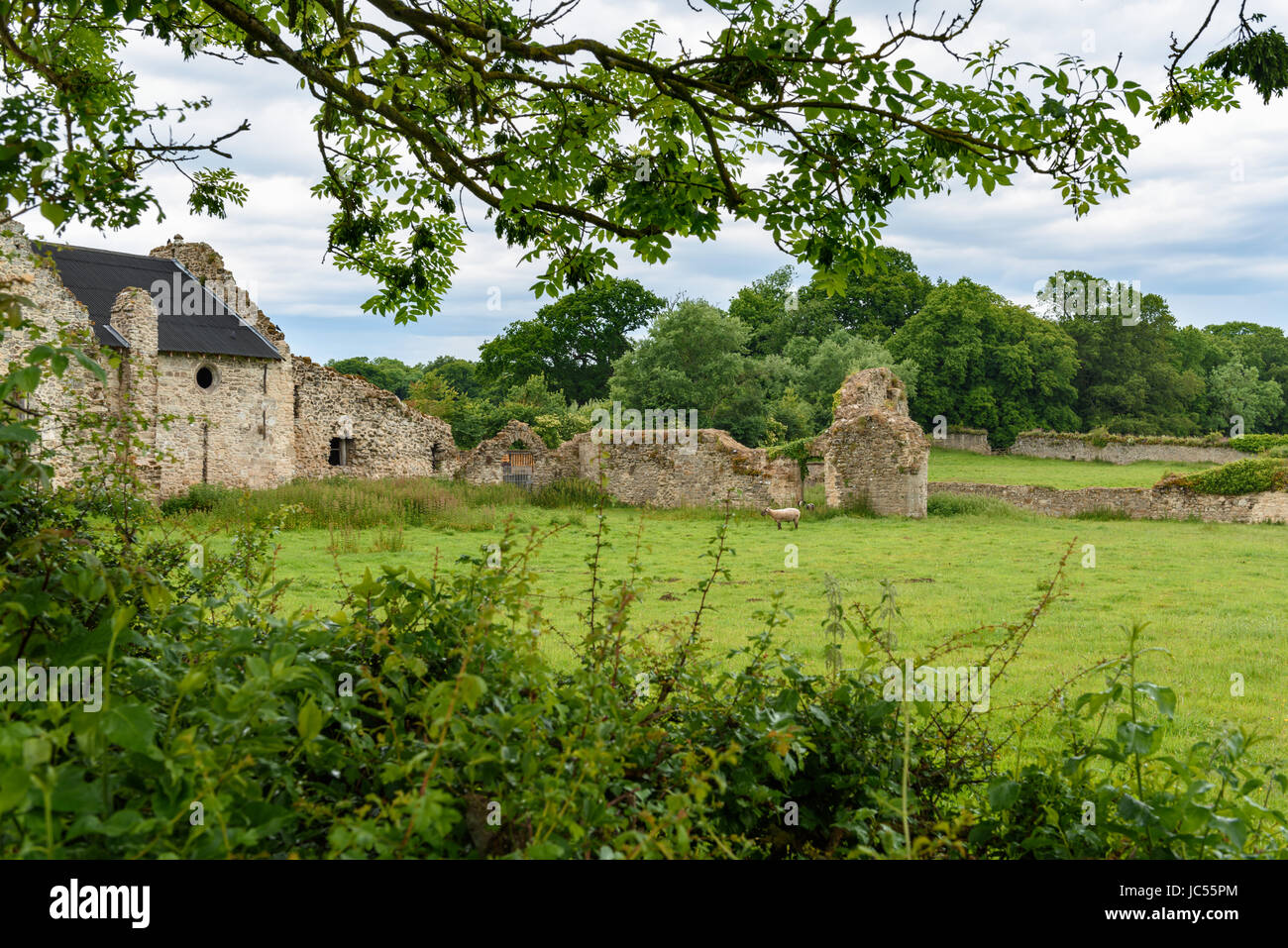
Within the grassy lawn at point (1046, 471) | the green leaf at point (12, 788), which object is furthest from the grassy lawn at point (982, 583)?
the grassy lawn at point (1046, 471)

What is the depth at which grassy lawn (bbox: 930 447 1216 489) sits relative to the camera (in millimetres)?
39188

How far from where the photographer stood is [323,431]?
3262 centimetres

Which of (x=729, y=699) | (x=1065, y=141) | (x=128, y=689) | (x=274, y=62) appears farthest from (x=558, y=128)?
(x=128, y=689)

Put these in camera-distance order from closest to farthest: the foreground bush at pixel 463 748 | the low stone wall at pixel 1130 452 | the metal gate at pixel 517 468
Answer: the foreground bush at pixel 463 748
the metal gate at pixel 517 468
the low stone wall at pixel 1130 452

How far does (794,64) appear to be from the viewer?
4.88 metres

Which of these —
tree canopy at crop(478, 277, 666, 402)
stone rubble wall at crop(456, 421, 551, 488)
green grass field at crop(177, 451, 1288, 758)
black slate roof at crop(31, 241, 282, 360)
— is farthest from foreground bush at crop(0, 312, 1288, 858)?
tree canopy at crop(478, 277, 666, 402)

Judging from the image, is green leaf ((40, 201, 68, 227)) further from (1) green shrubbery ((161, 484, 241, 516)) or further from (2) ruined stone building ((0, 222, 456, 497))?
(2) ruined stone building ((0, 222, 456, 497))

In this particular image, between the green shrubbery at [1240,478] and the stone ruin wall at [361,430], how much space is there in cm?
2799

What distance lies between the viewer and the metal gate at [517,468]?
116ft

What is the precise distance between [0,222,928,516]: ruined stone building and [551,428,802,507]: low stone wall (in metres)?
0.05

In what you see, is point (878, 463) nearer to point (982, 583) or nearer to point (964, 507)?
point (964, 507)

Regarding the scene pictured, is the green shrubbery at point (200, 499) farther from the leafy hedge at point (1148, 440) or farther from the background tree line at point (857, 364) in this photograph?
the leafy hedge at point (1148, 440)
